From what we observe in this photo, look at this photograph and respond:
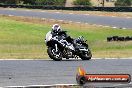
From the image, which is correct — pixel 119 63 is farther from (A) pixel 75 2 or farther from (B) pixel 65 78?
(A) pixel 75 2

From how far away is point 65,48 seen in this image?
57.9ft

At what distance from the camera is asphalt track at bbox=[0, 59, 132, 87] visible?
11448mm

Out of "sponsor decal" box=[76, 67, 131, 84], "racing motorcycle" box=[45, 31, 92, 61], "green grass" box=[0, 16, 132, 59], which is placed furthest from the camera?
"green grass" box=[0, 16, 132, 59]

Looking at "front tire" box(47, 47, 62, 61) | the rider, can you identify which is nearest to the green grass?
the rider

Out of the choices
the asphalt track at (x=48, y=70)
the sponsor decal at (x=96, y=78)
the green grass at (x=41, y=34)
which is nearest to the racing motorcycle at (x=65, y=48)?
the asphalt track at (x=48, y=70)

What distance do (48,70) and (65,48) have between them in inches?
161

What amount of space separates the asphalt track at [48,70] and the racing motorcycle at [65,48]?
0.57 m

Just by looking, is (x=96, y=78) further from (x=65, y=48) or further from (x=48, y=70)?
(x=65, y=48)

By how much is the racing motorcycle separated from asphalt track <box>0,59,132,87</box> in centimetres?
57

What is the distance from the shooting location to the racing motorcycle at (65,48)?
17406 millimetres

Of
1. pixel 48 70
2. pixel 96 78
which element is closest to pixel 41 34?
pixel 48 70

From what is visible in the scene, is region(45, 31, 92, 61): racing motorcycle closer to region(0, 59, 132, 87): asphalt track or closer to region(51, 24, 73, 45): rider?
region(51, 24, 73, 45): rider

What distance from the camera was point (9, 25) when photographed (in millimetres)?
36938

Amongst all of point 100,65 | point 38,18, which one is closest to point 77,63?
point 100,65
